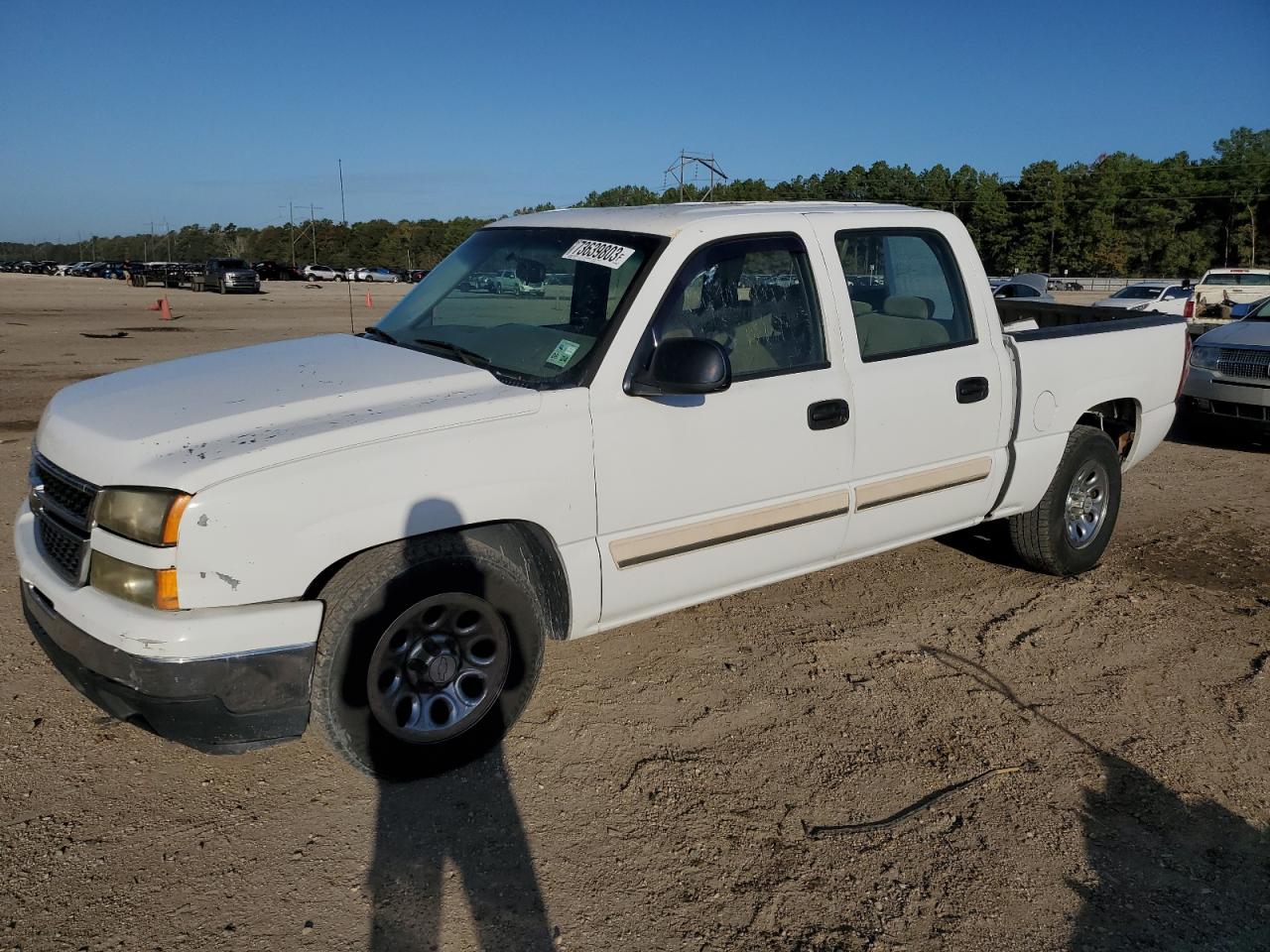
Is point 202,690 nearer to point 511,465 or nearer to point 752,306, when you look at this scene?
point 511,465

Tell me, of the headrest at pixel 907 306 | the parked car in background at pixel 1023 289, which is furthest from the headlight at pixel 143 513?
the parked car in background at pixel 1023 289

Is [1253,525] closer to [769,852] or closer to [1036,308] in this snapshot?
[1036,308]

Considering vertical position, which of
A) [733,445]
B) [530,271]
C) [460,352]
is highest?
[530,271]

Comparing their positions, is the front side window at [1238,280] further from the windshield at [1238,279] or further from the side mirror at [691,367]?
the side mirror at [691,367]

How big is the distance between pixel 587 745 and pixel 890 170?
103644 millimetres

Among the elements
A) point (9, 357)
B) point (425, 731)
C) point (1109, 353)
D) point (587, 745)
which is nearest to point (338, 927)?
point (425, 731)

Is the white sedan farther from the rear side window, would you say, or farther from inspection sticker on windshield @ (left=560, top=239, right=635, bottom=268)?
inspection sticker on windshield @ (left=560, top=239, right=635, bottom=268)

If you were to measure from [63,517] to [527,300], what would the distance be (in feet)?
6.18

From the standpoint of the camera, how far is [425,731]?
3.30 metres

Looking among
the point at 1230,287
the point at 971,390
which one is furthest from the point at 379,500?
the point at 1230,287

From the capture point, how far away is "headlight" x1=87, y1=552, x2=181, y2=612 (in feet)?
9.20

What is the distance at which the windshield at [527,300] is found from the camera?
12.1 feet

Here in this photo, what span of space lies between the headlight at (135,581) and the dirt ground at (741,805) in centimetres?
79

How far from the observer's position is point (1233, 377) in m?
9.23
